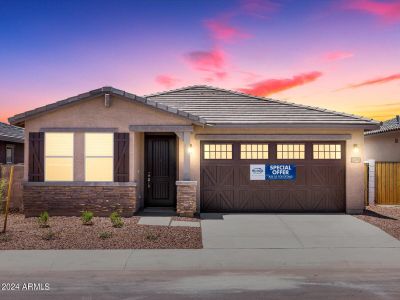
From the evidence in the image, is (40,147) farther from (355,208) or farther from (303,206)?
(355,208)

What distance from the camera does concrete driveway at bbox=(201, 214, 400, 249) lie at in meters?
9.23

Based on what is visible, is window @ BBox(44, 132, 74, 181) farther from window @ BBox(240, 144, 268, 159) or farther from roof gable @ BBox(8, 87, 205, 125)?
window @ BBox(240, 144, 268, 159)

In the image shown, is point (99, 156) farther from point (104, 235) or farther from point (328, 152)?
point (328, 152)

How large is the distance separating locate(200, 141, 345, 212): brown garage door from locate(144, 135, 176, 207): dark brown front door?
115 centimetres

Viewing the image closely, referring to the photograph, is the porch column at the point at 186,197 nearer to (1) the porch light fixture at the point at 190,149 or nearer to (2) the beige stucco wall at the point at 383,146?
(1) the porch light fixture at the point at 190,149

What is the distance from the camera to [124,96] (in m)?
12.4

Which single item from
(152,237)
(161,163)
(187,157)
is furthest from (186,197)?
(152,237)

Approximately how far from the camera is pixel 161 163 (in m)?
14.2

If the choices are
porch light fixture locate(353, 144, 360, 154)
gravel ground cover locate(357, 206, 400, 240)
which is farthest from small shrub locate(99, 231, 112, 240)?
porch light fixture locate(353, 144, 360, 154)

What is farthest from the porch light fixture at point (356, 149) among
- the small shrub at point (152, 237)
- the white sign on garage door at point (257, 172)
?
the small shrub at point (152, 237)

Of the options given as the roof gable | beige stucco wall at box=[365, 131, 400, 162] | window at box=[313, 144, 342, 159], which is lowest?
window at box=[313, 144, 342, 159]

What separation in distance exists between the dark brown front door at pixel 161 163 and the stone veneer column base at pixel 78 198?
1.75 m

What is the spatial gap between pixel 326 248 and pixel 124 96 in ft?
24.4

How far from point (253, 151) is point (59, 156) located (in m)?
6.54
